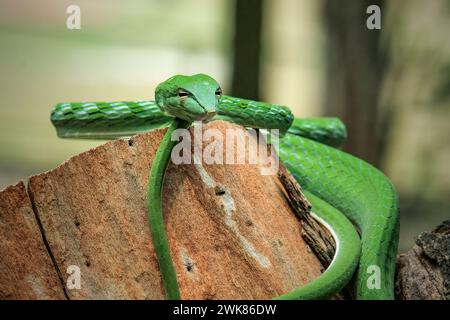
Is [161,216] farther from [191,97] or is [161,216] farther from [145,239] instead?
[191,97]

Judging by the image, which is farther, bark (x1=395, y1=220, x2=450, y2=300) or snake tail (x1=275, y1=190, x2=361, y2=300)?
bark (x1=395, y1=220, x2=450, y2=300)

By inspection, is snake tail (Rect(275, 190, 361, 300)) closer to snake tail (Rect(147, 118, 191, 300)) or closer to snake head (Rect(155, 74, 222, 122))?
snake tail (Rect(147, 118, 191, 300))

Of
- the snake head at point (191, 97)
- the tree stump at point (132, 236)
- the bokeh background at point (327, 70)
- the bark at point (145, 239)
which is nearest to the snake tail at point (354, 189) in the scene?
the bark at point (145, 239)

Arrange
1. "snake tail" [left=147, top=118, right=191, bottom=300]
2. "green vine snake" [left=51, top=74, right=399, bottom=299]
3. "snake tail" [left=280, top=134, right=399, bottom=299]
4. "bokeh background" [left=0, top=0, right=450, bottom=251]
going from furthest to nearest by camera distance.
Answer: "bokeh background" [left=0, top=0, right=450, bottom=251] < "snake tail" [left=280, top=134, right=399, bottom=299] < "green vine snake" [left=51, top=74, right=399, bottom=299] < "snake tail" [left=147, top=118, right=191, bottom=300]

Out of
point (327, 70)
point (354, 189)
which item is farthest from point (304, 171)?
point (327, 70)

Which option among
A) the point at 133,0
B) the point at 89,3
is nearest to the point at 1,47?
the point at 89,3

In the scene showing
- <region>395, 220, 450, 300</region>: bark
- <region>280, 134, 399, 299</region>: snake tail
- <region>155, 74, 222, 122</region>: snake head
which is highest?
<region>155, 74, 222, 122</region>: snake head

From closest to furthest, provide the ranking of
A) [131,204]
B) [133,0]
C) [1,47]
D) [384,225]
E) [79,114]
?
[131,204]
[384,225]
[79,114]
[1,47]
[133,0]

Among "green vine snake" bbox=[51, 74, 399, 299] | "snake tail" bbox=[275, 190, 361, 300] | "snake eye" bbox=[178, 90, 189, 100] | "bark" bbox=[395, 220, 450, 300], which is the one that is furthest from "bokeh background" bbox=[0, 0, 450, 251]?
"bark" bbox=[395, 220, 450, 300]
